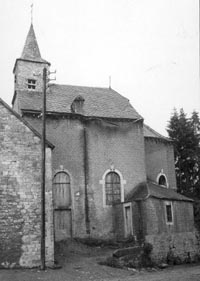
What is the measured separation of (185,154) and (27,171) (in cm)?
2152

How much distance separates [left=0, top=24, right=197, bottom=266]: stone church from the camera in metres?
24.1

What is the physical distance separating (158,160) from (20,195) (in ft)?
50.7

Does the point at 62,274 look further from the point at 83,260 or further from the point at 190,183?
the point at 190,183

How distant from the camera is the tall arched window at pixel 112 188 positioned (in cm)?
2634

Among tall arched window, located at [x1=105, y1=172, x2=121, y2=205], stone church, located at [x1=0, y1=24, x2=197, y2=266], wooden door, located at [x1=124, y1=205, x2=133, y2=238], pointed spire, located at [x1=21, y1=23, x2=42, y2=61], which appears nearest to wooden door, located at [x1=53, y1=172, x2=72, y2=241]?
stone church, located at [x1=0, y1=24, x2=197, y2=266]

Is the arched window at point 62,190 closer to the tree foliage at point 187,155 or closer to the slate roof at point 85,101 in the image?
the slate roof at point 85,101

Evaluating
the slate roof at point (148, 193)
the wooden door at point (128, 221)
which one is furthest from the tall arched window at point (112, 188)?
the wooden door at point (128, 221)

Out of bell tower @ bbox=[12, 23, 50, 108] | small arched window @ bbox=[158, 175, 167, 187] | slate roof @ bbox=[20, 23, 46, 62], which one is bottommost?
small arched window @ bbox=[158, 175, 167, 187]

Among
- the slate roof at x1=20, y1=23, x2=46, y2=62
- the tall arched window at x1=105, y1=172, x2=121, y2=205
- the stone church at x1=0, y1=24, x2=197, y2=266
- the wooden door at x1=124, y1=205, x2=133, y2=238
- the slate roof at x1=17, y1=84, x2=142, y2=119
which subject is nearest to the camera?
the stone church at x1=0, y1=24, x2=197, y2=266

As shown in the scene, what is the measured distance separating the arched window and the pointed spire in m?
11.0

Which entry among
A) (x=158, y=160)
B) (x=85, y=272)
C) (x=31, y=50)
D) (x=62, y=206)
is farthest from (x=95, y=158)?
(x=31, y=50)

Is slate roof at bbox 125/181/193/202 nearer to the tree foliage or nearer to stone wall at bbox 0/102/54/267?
stone wall at bbox 0/102/54/267

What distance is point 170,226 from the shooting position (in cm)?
2434

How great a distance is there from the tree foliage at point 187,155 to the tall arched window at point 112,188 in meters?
11.0
